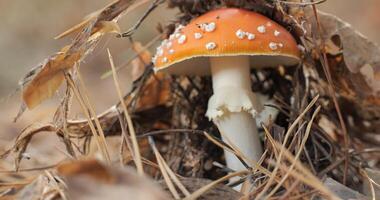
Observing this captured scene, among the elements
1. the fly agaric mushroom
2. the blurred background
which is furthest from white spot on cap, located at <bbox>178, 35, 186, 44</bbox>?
the blurred background

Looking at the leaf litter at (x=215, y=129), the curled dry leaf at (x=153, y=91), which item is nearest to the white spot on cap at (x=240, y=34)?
the leaf litter at (x=215, y=129)

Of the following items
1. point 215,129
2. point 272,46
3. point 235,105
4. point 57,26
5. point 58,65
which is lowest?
point 57,26

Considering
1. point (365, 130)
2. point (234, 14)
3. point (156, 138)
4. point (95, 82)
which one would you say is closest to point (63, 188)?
point (234, 14)

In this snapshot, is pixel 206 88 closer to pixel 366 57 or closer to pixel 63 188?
pixel 366 57

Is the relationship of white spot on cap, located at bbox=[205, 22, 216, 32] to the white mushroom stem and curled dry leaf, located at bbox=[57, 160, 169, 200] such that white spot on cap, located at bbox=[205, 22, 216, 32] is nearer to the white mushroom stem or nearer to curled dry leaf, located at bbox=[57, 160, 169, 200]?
the white mushroom stem

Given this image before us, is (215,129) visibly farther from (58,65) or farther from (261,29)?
(58,65)

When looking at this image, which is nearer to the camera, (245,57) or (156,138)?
(245,57)

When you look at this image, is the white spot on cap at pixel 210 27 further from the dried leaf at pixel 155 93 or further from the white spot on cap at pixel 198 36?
the dried leaf at pixel 155 93

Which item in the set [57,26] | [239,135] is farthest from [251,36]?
[57,26]
